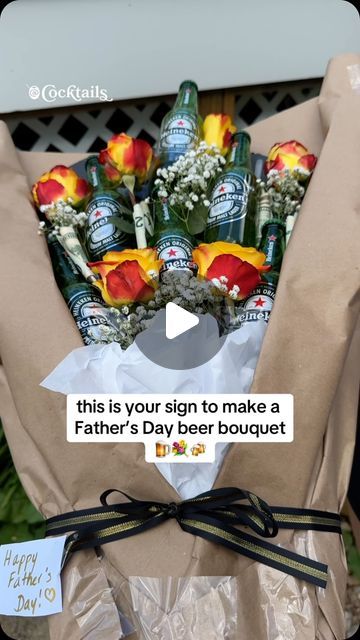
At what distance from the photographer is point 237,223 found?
83 cm

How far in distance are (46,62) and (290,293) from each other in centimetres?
83

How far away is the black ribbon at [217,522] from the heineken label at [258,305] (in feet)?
0.71

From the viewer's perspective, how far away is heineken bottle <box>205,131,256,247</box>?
826 mm

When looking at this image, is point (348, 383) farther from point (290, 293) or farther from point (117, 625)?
point (117, 625)

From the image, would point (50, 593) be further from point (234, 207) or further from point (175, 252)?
point (234, 207)

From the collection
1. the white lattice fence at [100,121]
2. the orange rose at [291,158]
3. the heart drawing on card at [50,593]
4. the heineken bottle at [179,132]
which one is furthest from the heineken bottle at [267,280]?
the white lattice fence at [100,121]

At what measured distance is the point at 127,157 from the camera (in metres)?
0.91

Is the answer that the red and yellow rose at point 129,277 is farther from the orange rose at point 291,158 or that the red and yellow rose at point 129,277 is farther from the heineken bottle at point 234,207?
the orange rose at point 291,158

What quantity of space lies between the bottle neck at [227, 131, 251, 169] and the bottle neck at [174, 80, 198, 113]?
→ 118mm

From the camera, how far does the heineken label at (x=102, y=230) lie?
854mm

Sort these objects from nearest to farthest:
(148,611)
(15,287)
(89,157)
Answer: (148,611), (15,287), (89,157)

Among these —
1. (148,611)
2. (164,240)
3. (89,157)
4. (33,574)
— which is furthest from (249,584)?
(89,157)

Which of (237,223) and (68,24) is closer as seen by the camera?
(237,223)

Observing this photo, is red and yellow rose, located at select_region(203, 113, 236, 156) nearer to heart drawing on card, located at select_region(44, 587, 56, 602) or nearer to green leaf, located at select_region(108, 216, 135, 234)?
green leaf, located at select_region(108, 216, 135, 234)
